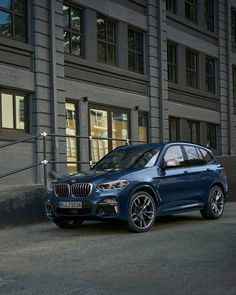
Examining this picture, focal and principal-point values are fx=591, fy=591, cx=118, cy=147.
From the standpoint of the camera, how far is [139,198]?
10.6m

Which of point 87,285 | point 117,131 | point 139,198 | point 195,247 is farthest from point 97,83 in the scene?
point 87,285

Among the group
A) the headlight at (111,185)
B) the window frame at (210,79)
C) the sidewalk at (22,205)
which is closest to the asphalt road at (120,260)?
the sidewalk at (22,205)

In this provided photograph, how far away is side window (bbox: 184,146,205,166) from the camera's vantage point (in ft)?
39.7

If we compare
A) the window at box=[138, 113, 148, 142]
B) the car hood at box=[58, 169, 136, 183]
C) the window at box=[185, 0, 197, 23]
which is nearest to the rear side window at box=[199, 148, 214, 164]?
the car hood at box=[58, 169, 136, 183]

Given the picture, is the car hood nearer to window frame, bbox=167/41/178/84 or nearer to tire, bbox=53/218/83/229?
tire, bbox=53/218/83/229

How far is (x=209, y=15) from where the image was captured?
2858cm

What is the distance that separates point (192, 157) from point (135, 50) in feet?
38.5

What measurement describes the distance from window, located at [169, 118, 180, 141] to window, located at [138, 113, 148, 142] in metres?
2.06

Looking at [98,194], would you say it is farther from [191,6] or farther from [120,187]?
[191,6]

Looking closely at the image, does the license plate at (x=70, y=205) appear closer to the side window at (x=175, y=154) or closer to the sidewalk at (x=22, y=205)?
the sidewalk at (x=22, y=205)

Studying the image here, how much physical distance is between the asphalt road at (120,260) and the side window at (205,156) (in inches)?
58.2

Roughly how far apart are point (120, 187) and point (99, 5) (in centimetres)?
1182

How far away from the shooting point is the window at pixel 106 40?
2112 cm

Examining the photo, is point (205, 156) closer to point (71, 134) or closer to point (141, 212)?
point (141, 212)
